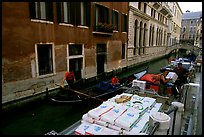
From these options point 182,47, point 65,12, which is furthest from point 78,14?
point 182,47

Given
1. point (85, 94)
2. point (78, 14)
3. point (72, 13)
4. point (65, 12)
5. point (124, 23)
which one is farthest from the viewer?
point (124, 23)

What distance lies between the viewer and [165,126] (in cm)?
200

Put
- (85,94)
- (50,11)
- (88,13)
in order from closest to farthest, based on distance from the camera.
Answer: (85,94) → (50,11) → (88,13)

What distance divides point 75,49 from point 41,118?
4640mm

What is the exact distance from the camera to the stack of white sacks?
2.23 m

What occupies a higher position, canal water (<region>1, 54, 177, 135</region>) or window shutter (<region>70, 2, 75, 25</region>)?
window shutter (<region>70, 2, 75, 25</region>)

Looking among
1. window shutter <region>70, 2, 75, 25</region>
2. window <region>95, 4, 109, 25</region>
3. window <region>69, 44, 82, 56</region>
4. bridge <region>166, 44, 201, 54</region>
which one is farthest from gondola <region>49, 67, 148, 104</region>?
bridge <region>166, 44, 201, 54</region>

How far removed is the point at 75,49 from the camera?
379 inches

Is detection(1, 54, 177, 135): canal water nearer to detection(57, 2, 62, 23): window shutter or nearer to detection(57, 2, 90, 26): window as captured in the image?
detection(57, 2, 62, 23): window shutter

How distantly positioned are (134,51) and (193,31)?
41.3 meters

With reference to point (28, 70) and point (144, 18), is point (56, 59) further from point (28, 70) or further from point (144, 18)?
point (144, 18)

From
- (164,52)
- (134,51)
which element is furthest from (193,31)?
(134,51)

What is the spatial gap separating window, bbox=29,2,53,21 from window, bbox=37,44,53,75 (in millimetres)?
1258

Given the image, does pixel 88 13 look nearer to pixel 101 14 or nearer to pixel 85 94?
pixel 101 14
